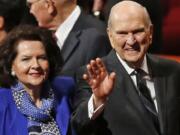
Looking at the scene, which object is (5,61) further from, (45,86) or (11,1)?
(11,1)

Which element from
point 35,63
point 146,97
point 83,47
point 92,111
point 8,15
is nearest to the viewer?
point 92,111

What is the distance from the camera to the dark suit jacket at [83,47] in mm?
3955

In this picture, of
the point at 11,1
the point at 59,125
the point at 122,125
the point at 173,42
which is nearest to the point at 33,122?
the point at 59,125

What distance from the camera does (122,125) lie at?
337cm

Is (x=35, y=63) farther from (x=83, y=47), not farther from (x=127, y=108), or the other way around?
(x=83, y=47)

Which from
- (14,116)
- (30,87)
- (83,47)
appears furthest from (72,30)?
(14,116)

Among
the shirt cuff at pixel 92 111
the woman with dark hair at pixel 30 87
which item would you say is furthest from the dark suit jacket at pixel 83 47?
the shirt cuff at pixel 92 111

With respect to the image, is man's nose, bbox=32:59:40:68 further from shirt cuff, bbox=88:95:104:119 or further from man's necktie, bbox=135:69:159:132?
man's necktie, bbox=135:69:159:132

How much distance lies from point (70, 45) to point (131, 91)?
0.71 m

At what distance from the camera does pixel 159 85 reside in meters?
3.55

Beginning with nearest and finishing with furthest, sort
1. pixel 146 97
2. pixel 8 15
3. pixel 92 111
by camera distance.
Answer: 1. pixel 92 111
2. pixel 146 97
3. pixel 8 15

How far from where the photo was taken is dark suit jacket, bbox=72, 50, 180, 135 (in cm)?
331

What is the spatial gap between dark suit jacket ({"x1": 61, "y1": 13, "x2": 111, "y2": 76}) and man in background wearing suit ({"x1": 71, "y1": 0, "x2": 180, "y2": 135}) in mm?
418

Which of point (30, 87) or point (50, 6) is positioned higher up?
point (50, 6)
